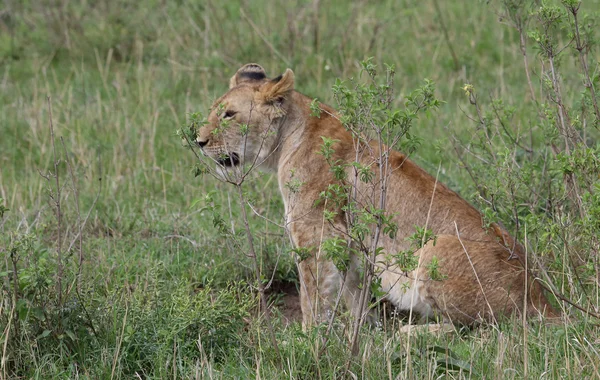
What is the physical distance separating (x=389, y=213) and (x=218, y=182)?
6.83 ft

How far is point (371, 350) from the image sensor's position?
479 centimetres

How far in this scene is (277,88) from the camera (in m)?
6.29

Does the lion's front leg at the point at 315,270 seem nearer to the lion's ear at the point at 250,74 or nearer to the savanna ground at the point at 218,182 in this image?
the savanna ground at the point at 218,182

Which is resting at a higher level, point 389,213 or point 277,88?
point 277,88

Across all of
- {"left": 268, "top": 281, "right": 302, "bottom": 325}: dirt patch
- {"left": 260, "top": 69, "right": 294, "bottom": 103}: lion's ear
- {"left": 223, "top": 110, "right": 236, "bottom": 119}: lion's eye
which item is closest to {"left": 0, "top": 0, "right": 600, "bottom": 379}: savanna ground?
{"left": 268, "top": 281, "right": 302, "bottom": 325}: dirt patch

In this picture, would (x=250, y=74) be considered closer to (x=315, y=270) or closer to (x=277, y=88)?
(x=277, y=88)

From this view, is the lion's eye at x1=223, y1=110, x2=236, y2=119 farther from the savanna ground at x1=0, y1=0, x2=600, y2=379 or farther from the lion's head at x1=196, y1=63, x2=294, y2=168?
the savanna ground at x1=0, y1=0, x2=600, y2=379

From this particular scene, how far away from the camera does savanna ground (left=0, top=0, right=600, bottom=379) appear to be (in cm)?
489

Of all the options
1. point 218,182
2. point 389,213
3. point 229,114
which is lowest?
point 218,182

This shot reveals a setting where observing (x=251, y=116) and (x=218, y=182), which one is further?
(x=218, y=182)

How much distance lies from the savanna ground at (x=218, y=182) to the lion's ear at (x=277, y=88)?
0.35 meters

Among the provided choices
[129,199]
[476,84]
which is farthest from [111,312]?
[476,84]

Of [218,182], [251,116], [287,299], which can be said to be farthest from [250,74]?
[287,299]

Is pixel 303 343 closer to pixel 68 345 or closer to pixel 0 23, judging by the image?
pixel 68 345
